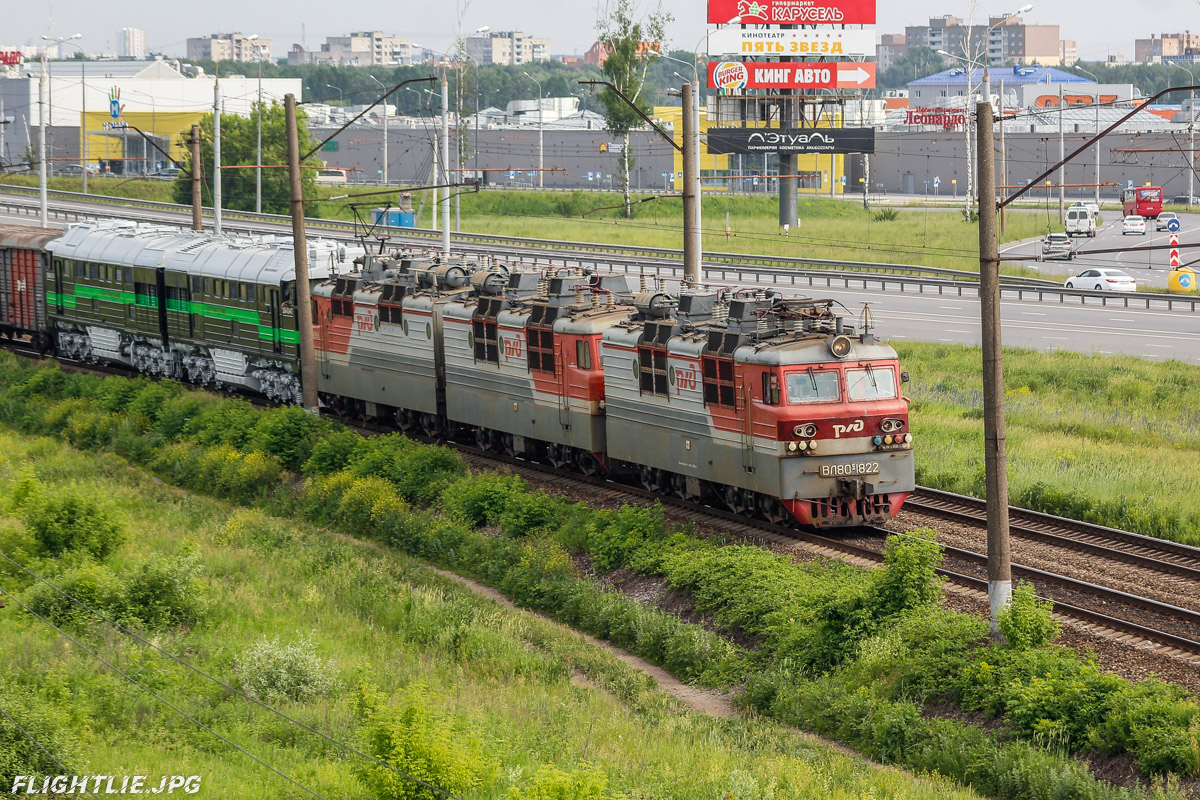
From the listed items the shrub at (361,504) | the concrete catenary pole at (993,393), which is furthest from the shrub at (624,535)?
the concrete catenary pole at (993,393)

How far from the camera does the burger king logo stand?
3669 inches

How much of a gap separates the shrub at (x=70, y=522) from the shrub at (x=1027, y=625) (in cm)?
1596

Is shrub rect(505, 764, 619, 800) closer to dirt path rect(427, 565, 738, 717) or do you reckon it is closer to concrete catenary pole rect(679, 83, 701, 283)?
dirt path rect(427, 565, 738, 717)

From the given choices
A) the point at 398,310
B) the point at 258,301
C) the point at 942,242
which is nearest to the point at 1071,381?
the point at 398,310

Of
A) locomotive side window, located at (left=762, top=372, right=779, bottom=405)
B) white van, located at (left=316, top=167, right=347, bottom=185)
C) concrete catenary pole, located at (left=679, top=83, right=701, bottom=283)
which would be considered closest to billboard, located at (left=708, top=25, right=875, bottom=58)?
white van, located at (left=316, top=167, right=347, bottom=185)

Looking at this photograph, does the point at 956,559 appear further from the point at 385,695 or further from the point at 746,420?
the point at 385,695

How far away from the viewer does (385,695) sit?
53.0 ft

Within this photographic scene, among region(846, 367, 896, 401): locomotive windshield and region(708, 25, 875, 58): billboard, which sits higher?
region(708, 25, 875, 58): billboard

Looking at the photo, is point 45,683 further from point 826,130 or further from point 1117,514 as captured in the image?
point 826,130

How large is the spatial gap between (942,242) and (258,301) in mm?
58526

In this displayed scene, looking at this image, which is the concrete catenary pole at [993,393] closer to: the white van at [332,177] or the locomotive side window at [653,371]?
the locomotive side window at [653,371]

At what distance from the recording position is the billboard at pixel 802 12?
92438 mm

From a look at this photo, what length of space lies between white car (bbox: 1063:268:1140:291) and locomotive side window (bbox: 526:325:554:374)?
42694mm

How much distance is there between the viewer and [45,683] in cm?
1705
